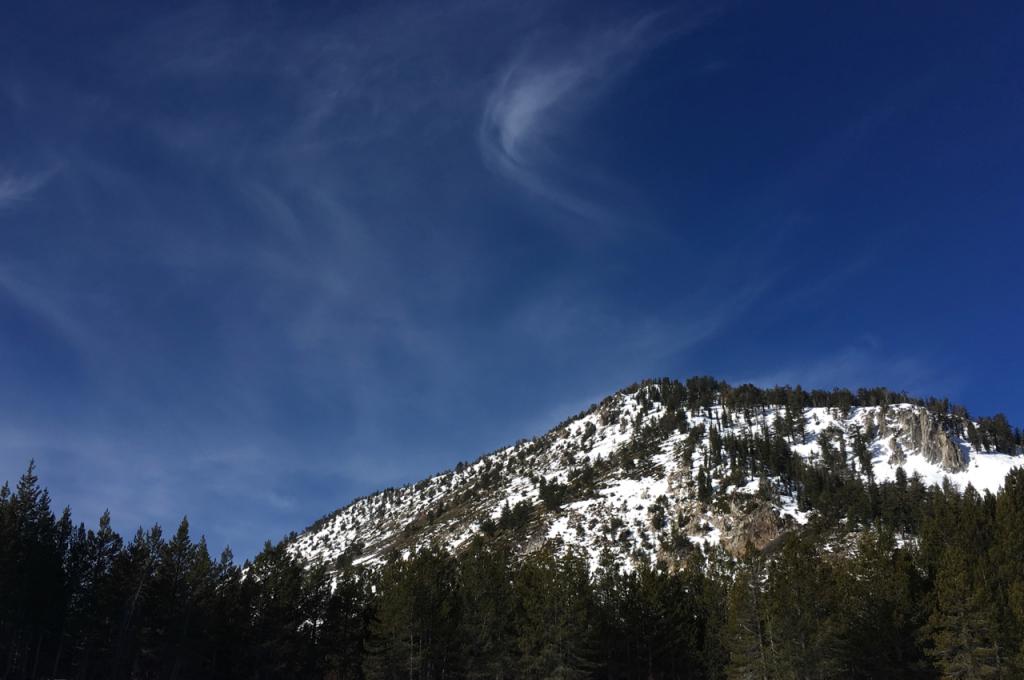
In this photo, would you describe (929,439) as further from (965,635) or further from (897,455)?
(965,635)

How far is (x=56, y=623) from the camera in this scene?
59.4 m

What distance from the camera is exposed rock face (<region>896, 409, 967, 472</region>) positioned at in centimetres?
15725

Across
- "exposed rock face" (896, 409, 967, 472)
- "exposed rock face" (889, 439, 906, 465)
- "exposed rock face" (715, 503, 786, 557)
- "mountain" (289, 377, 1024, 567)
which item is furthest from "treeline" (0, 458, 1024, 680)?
"exposed rock face" (896, 409, 967, 472)

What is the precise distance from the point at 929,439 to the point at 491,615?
155m

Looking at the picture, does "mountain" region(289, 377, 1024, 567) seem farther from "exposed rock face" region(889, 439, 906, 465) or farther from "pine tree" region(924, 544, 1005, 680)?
"pine tree" region(924, 544, 1005, 680)

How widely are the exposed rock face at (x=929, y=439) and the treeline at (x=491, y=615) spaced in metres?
107

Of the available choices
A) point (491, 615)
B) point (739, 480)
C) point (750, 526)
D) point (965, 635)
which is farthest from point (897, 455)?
point (491, 615)

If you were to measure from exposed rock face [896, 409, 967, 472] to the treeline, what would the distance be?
10712 cm

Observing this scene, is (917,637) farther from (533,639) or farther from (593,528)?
(593,528)

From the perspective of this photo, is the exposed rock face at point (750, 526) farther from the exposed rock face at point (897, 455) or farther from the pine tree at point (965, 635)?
the pine tree at point (965, 635)

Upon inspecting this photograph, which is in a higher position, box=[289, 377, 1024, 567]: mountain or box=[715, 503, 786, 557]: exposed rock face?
box=[289, 377, 1024, 567]: mountain

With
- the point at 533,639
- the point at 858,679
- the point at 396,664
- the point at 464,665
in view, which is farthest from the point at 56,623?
the point at 858,679

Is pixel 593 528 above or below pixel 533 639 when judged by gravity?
above

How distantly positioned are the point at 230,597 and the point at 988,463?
175m
